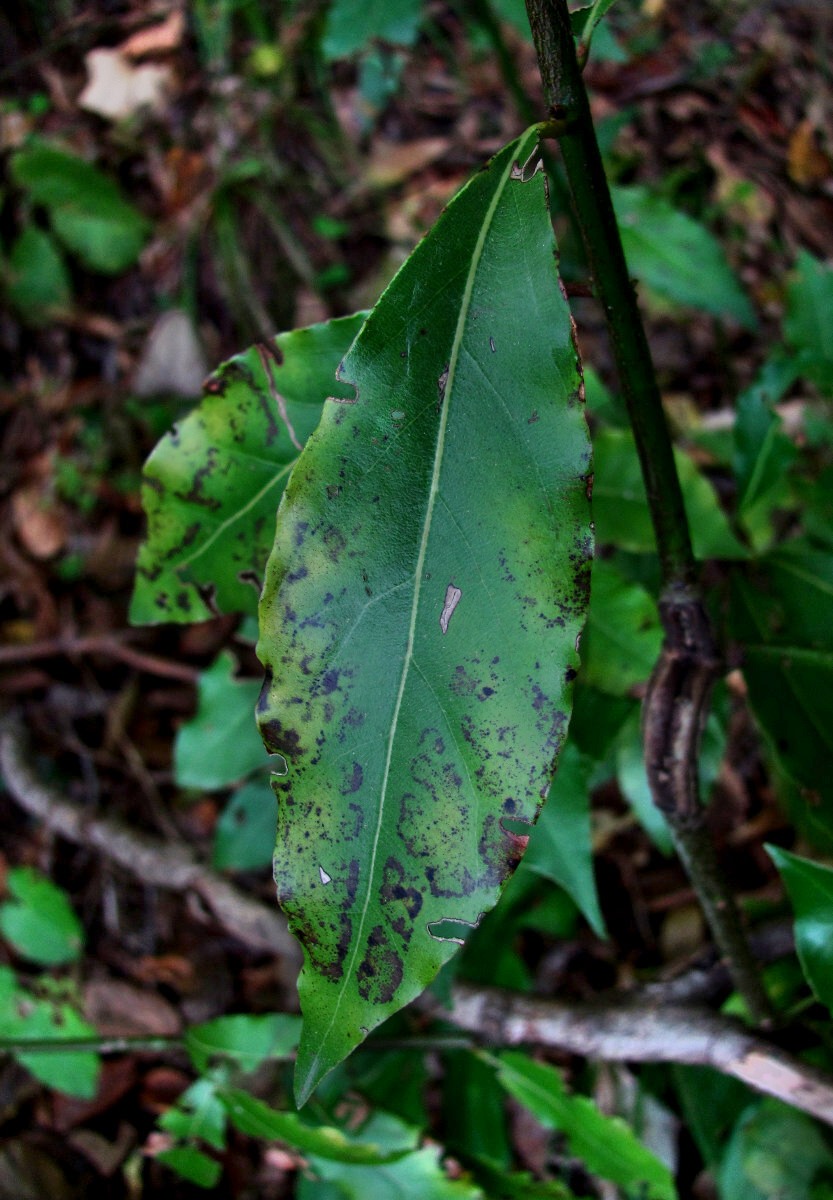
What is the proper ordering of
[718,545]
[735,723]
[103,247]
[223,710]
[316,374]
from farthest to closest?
[103,247] → [735,723] → [223,710] → [718,545] → [316,374]

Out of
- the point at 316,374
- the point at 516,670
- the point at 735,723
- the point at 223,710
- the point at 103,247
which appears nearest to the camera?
the point at 516,670

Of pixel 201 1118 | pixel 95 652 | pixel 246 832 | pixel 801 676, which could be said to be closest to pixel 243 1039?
pixel 201 1118

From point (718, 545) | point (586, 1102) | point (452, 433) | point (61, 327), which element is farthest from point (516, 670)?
point (61, 327)

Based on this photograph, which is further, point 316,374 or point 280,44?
point 280,44

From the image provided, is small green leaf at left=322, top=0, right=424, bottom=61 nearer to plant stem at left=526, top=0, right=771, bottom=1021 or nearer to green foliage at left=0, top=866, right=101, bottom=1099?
plant stem at left=526, top=0, right=771, bottom=1021

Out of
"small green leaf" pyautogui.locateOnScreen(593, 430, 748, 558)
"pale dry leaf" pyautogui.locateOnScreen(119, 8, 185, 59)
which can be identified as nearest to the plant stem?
"small green leaf" pyautogui.locateOnScreen(593, 430, 748, 558)

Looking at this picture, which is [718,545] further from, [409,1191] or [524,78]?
[524,78]
